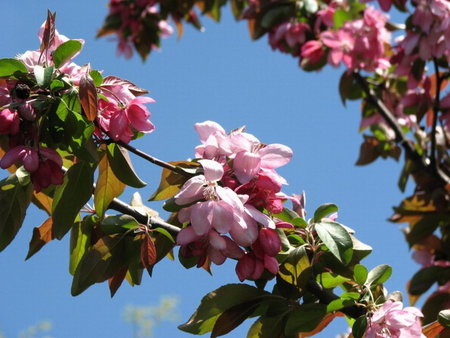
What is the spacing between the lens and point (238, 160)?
91cm

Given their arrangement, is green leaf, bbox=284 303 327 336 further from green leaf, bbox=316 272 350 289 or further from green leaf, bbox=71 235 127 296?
green leaf, bbox=71 235 127 296

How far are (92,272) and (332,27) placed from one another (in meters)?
1.96

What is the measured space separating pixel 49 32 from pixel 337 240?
1.73 feet

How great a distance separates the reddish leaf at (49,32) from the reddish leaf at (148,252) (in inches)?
12.7

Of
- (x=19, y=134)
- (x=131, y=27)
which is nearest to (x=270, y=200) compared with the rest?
(x=19, y=134)

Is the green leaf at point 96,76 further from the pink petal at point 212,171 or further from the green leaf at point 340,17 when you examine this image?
the green leaf at point 340,17

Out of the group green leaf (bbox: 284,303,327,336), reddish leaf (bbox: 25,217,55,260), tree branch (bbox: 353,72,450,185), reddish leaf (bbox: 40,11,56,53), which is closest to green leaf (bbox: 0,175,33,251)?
reddish leaf (bbox: 25,217,55,260)

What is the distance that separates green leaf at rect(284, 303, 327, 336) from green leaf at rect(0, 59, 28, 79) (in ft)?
1.74

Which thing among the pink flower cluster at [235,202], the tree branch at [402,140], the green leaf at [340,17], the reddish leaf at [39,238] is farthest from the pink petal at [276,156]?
the green leaf at [340,17]

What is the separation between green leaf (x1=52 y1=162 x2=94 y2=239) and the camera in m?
0.94

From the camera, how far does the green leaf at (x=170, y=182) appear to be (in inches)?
37.9

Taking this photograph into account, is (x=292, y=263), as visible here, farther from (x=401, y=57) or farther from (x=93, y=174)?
(x=401, y=57)

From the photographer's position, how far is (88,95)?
0.87 metres

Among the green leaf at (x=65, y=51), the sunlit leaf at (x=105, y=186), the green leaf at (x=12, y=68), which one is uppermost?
the green leaf at (x=65, y=51)
